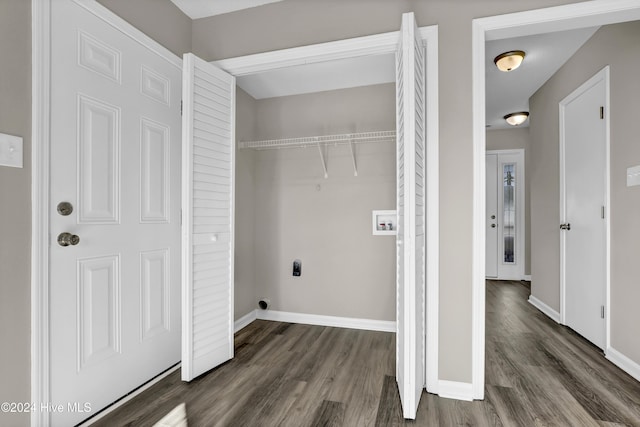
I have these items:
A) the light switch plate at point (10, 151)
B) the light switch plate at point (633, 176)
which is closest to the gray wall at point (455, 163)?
the light switch plate at point (633, 176)

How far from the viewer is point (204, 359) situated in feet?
7.18

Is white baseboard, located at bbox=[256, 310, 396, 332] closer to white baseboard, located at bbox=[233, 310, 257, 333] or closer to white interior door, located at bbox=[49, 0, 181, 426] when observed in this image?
white baseboard, located at bbox=[233, 310, 257, 333]

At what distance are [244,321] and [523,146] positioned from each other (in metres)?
5.28

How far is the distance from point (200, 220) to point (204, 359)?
92 cm

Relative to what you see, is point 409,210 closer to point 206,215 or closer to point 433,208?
point 433,208

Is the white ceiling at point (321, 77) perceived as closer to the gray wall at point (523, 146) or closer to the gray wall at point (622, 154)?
the gray wall at point (622, 154)

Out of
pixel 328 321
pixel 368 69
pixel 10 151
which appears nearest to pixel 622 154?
pixel 368 69

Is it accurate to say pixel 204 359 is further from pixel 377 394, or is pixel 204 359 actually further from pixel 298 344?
pixel 377 394

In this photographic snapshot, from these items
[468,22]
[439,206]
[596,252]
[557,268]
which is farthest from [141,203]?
[557,268]

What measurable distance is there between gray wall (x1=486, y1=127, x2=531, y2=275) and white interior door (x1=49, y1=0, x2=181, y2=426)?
5252mm

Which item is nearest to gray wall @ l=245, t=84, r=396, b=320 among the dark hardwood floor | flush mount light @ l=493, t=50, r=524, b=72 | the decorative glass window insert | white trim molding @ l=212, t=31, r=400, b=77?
the dark hardwood floor

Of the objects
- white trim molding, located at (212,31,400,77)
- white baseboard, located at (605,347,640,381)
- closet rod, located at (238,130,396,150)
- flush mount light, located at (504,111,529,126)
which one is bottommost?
white baseboard, located at (605,347,640,381)

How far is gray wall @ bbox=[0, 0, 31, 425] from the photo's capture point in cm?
137

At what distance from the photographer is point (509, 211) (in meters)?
5.66
